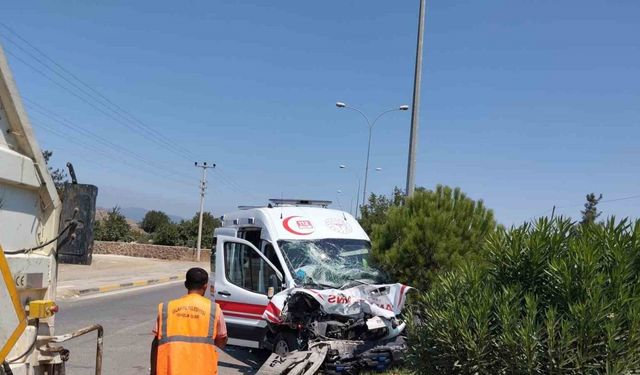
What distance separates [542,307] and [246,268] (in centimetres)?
542

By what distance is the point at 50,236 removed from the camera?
3354mm

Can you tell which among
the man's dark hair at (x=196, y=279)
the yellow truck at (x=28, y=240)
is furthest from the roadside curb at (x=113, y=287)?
the yellow truck at (x=28, y=240)

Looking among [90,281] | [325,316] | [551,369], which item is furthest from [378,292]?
[90,281]

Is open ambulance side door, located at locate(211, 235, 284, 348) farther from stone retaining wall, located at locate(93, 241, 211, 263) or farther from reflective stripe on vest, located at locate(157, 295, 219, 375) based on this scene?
stone retaining wall, located at locate(93, 241, 211, 263)

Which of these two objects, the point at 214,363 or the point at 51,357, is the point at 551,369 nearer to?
the point at 214,363

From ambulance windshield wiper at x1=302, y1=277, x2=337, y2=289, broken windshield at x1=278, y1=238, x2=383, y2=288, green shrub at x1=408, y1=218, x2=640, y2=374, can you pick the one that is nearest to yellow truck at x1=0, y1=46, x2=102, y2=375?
green shrub at x1=408, y1=218, x2=640, y2=374

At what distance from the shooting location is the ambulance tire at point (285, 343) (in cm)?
779

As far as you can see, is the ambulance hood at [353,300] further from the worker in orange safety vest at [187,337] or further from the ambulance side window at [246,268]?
the worker in orange safety vest at [187,337]

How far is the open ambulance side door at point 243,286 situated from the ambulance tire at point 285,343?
0.35m

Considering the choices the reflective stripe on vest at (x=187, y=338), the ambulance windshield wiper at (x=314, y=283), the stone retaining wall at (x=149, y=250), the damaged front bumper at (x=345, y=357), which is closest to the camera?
the reflective stripe on vest at (x=187, y=338)

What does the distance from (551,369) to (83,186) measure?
3337 millimetres

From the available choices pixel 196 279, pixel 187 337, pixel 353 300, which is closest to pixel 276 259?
pixel 353 300

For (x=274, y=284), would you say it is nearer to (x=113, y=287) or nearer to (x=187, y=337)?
(x=187, y=337)

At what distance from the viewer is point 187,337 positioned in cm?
385
